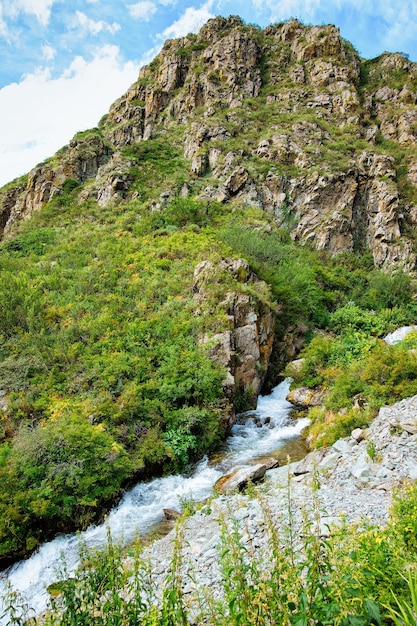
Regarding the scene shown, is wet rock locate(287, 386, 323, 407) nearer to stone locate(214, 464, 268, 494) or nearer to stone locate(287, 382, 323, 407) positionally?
stone locate(287, 382, 323, 407)

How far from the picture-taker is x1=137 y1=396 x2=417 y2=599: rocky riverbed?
4766 millimetres

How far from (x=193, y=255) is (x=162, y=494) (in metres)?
13.5

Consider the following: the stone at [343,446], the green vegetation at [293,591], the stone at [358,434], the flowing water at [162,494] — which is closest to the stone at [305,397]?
the flowing water at [162,494]

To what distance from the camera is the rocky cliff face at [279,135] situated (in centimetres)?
3253

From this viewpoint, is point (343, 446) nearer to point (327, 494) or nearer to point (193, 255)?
point (327, 494)

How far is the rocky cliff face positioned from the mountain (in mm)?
224

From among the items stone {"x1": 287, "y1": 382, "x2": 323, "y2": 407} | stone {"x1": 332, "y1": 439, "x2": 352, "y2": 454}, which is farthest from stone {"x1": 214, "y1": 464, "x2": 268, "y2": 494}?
stone {"x1": 287, "y1": 382, "x2": 323, "y2": 407}

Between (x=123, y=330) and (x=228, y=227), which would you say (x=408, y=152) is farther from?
(x=123, y=330)

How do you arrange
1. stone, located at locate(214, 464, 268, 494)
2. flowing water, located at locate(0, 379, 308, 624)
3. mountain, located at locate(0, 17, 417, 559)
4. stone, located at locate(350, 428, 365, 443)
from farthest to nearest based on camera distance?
mountain, located at locate(0, 17, 417, 559)
stone, located at locate(350, 428, 365, 443)
stone, located at locate(214, 464, 268, 494)
flowing water, located at locate(0, 379, 308, 624)

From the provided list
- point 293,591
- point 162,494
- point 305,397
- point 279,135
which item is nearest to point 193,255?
point 305,397

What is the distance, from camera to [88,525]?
8.20 m

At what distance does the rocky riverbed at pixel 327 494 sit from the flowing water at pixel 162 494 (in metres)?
1.20

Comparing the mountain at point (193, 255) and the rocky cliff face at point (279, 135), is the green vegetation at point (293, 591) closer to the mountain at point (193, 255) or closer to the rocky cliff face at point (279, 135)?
the mountain at point (193, 255)

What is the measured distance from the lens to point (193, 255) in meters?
20.2
